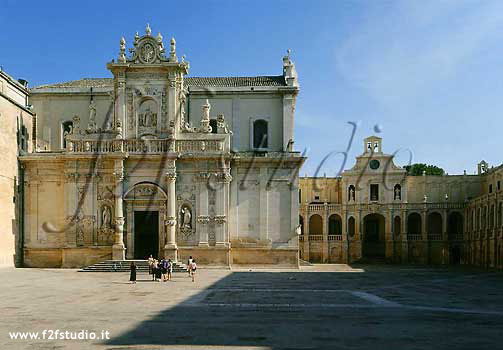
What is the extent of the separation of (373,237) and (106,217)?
41040 mm

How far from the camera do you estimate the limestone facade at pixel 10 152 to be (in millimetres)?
44469

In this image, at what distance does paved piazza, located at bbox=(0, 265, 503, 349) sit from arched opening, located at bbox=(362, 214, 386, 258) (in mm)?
41269

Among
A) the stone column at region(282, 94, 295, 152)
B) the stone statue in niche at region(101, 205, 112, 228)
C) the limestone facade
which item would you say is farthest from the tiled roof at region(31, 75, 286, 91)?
the stone statue in niche at region(101, 205, 112, 228)

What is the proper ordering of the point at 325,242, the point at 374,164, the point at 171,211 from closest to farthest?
the point at 171,211 → the point at 325,242 → the point at 374,164

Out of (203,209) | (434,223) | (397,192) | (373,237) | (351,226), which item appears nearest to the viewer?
(203,209)

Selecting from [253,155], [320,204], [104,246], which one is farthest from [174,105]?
[320,204]

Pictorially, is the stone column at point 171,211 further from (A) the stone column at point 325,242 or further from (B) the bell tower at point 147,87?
(A) the stone column at point 325,242

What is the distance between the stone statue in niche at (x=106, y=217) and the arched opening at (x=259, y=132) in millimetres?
13393

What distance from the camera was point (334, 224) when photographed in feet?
258

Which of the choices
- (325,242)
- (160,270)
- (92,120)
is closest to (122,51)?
(92,120)

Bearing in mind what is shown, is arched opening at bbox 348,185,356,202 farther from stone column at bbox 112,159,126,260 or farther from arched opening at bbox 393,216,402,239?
stone column at bbox 112,159,126,260

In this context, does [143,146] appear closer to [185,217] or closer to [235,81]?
[185,217]

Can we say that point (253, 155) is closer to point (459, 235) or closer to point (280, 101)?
point (280, 101)

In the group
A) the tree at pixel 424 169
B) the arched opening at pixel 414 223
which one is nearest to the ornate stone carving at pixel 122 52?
the arched opening at pixel 414 223
